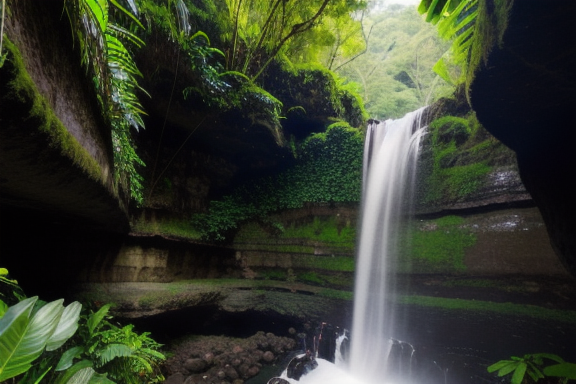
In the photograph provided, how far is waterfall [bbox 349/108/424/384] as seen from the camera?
625 centimetres

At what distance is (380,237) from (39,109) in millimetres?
6943

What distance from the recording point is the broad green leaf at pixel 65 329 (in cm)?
195

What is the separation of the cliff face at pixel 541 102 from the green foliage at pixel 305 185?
17.3 feet

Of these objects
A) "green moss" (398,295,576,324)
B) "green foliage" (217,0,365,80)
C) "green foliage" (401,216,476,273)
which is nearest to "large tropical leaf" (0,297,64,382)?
"green moss" (398,295,576,324)

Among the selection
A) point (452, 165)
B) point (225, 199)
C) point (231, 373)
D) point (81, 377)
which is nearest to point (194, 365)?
point (231, 373)

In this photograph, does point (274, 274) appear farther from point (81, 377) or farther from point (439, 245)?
point (81, 377)

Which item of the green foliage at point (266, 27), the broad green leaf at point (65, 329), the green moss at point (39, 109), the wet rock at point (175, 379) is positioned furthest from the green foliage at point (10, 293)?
the green foliage at point (266, 27)

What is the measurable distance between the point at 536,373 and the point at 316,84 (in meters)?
8.34

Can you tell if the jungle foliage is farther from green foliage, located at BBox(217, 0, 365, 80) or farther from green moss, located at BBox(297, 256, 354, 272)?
green foliage, located at BBox(217, 0, 365, 80)

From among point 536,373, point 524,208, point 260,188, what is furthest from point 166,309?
point 524,208

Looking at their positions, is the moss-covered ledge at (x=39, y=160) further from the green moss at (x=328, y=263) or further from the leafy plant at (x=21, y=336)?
A: the green moss at (x=328, y=263)

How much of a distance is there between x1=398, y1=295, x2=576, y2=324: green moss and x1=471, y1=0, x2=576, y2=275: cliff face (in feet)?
6.34

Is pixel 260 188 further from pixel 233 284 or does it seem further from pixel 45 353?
pixel 45 353

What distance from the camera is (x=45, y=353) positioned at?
8.53 feet
